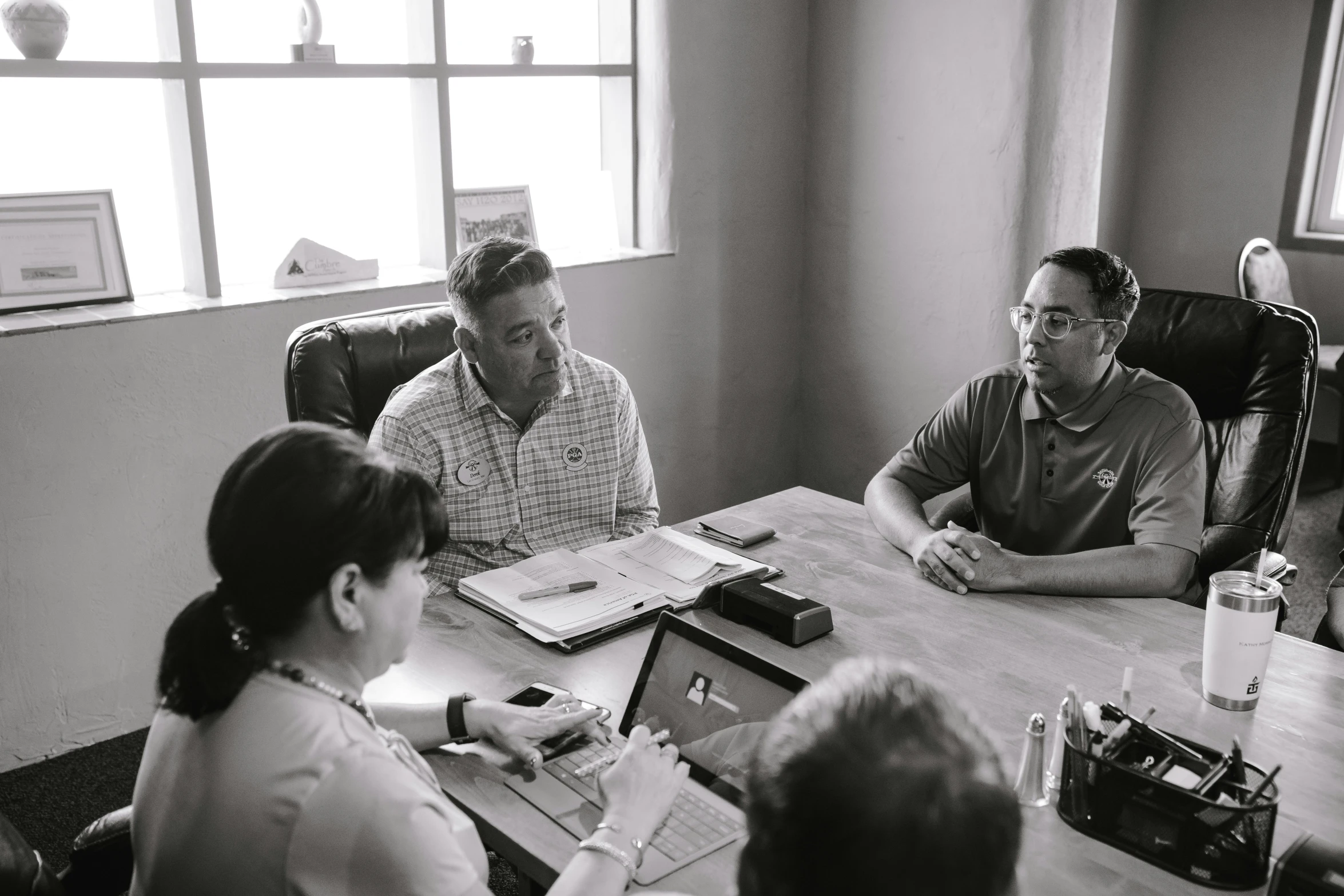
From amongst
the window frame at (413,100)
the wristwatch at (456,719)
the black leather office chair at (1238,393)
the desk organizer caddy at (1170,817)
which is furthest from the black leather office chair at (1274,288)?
the wristwatch at (456,719)

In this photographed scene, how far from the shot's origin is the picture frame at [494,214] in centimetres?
317

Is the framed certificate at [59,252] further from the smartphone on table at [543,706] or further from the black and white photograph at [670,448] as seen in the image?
the smartphone on table at [543,706]

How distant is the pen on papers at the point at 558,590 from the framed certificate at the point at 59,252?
150 centimetres

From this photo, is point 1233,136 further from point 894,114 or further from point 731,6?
point 731,6

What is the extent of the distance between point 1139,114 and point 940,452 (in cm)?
321

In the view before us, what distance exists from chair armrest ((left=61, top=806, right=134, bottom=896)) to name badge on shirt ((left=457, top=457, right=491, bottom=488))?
901 millimetres

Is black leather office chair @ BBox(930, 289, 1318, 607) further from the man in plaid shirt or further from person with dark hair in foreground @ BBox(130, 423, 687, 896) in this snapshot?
person with dark hair in foreground @ BBox(130, 423, 687, 896)

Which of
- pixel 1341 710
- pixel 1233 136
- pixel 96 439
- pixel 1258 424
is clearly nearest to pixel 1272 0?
pixel 1233 136

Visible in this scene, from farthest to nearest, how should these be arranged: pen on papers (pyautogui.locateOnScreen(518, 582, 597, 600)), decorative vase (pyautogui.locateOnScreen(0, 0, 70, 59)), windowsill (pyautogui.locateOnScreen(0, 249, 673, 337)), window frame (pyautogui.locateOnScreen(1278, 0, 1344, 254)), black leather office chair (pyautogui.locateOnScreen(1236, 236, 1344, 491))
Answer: window frame (pyautogui.locateOnScreen(1278, 0, 1344, 254)) → black leather office chair (pyautogui.locateOnScreen(1236, 236, 1344, 491)) → windowsill (pyautogui.locateOnScreen(0, 249, 673, 337)) → decorative vase (pyautogui.locateOnScreen(0, 0, 70, 59)) → pen on papers (pyautogui.locateOnScreen(518, 582, 597, 600))

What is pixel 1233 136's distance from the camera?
471 centimetres

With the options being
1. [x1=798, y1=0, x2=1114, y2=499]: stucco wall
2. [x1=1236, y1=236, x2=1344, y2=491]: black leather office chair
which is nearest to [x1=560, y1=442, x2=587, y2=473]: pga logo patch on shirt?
[x1=798, y1=0, x2=1114, y2=499]: stucco wall

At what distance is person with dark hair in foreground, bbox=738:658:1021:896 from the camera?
645mm

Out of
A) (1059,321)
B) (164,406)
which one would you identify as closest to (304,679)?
(1059,321)

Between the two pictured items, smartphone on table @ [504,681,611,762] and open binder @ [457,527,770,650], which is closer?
smartphone on table @ [504,681,611,762]
